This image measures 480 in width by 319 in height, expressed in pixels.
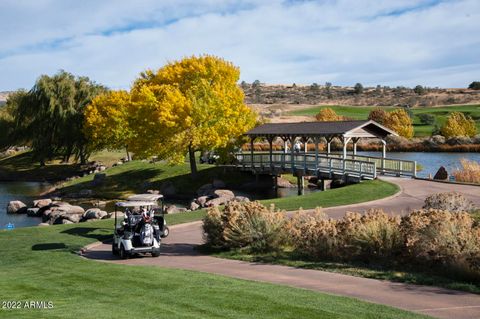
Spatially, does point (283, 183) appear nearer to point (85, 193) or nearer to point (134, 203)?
point (85, 193)

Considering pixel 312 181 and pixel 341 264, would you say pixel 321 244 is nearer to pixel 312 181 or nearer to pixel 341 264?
pixel 341 264

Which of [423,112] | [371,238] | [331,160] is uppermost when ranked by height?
[423,112]

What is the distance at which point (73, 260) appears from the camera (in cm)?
1684

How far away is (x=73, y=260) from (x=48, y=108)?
49.6 m

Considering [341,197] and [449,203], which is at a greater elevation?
[449,203]

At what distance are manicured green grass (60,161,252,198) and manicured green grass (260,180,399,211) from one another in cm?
1763

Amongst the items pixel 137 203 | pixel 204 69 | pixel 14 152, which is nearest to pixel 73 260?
pixel 137 203

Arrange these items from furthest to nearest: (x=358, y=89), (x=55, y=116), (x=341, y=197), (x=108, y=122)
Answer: (x=358, y=89), (x=55, y=116), (x=108, y=122), (x=341, y=197)

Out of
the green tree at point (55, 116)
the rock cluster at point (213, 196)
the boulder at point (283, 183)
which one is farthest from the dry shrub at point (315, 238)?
the green tree at point (55, 116)

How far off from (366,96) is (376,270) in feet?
512

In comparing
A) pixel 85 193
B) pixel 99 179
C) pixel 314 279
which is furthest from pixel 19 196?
pixel 314 279

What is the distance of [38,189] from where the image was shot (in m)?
54.8

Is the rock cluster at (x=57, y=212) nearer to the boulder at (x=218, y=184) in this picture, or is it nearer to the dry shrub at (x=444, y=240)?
the boulder at (x=218, y=184)

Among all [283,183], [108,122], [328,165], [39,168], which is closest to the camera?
[328,165]
